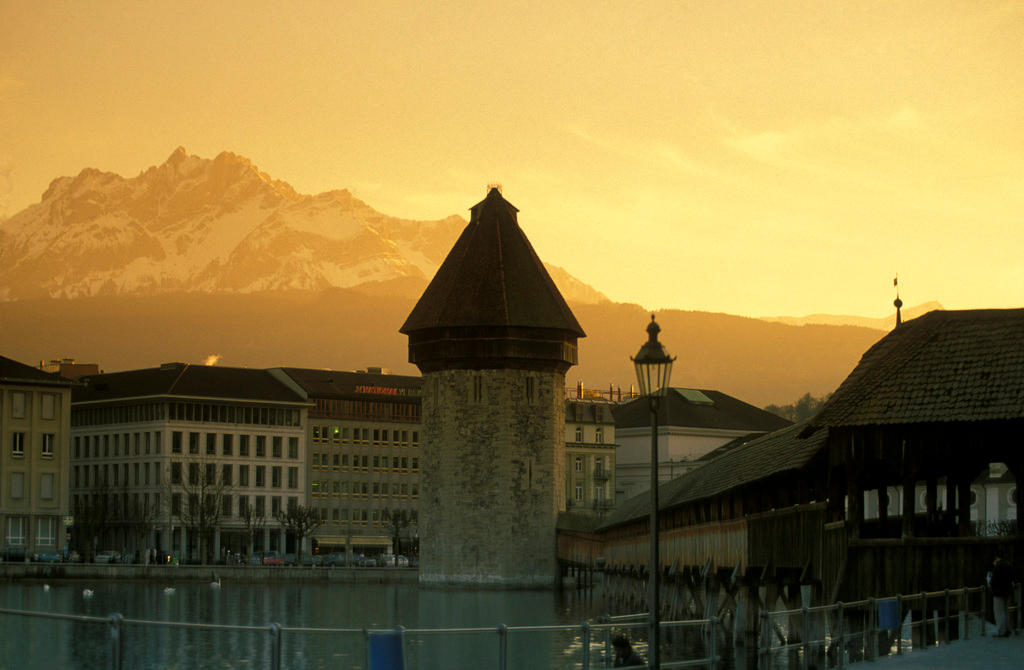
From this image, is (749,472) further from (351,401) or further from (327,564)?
(351,401)

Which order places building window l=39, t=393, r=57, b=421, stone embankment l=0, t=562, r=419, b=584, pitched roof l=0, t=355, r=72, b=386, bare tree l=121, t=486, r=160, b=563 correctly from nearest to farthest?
stone embankment l=0, t=562, r=419, b=584 < pitched roof l=0, t=355, r=72, b=386 < building window l=39, t=393, r=57, b=421 < bare tree l=121, t=486, r=160, b=563

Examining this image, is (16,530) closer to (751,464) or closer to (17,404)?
(17,404)

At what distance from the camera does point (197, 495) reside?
96.8m

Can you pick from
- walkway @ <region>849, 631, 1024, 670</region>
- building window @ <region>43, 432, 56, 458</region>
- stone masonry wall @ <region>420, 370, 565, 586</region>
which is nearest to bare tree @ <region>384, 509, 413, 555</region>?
building window @ <region>43, 432, 56, 458</region>

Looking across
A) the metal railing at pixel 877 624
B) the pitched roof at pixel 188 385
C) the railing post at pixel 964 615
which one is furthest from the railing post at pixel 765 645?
the pitched roof at pixel 188 385

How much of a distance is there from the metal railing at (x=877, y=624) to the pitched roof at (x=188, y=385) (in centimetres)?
7463

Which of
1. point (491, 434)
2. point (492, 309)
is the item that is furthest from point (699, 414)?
point (491, 434)

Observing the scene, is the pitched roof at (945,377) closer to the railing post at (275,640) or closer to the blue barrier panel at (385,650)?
the blue barrier panel at (385,650)

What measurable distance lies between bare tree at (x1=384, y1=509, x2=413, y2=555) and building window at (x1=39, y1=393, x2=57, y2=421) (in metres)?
27.9

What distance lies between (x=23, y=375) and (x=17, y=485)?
5254 millimetres

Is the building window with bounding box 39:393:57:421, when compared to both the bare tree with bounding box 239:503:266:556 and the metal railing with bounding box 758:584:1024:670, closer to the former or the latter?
the bare tree with bounding box 239:503:266:556

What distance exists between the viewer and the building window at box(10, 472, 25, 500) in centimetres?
8406

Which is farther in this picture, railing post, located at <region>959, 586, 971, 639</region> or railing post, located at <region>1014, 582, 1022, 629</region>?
railing post, located at <region>1014, 582, 1022, 629</region>

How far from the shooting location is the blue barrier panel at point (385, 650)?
17.2 m
